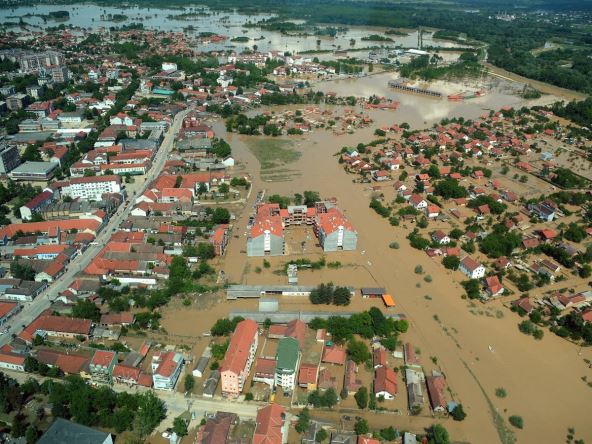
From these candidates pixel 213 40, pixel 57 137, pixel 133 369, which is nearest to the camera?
pixel 133 369

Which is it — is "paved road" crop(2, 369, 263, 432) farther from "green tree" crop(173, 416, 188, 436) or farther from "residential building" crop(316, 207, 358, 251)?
"residential building" crop(316, 207, 358, 251)

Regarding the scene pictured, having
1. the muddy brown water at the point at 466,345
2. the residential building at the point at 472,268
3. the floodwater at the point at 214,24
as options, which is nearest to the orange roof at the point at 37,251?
the muddy brown water at the point at 466,345

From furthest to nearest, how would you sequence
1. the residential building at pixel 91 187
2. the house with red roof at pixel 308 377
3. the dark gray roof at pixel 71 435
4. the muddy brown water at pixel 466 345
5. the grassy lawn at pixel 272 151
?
the grassy lawn at pixel 272 151 → the residential building at pixel 91 187 → the house with red roof at pixel 308 377 → the muddy brown water at pixel 466 345 → the dark gray roof at pixel 71 435

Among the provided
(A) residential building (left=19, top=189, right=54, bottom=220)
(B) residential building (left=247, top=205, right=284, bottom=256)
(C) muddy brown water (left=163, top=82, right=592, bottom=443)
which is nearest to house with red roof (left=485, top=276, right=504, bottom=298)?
(C) muddy brown water (left=163, top=82, right=592, bottom=443)

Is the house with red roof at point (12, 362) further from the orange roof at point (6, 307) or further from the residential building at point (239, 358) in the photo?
the residential building at point (239, 358)

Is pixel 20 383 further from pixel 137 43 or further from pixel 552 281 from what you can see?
pixel 137 43

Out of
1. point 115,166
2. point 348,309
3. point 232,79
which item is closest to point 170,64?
point 232,79
